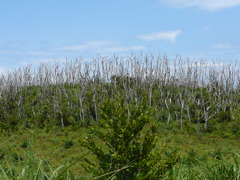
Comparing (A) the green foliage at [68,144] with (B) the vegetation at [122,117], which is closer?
(B) the vegetation at [122,117]

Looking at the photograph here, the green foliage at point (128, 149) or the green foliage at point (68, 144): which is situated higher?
the green foliage at point (128, 149)

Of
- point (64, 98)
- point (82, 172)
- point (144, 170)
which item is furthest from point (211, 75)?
A: point (144, 170)

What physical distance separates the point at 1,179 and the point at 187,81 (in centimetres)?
3490

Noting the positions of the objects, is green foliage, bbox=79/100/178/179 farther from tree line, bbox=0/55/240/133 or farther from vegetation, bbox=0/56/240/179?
tree line, bbox=0/55/240/133

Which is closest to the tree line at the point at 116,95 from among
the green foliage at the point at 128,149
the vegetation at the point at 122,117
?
the vegetation at the point at 122,117

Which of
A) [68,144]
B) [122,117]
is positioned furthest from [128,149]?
[68,144]

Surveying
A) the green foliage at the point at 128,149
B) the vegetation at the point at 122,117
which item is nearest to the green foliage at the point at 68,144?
the vegetation at the point at 122,117

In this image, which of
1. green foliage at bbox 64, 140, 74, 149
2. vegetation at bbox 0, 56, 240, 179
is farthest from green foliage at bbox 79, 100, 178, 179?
green foliage at bbox 64, 140, 74, 149

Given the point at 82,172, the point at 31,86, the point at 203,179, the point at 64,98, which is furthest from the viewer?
the point at 31,86

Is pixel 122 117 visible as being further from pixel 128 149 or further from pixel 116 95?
pixel 116 95

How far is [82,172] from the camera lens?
1512cm

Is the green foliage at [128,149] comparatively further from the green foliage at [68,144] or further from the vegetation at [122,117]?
the green foliage at [68,144]

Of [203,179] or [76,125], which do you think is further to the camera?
[76,125]

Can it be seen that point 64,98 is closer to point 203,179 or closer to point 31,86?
point 31,86
